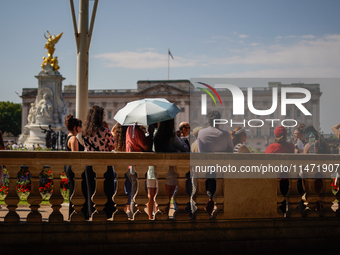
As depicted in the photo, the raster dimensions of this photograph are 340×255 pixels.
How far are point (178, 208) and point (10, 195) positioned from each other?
186cm

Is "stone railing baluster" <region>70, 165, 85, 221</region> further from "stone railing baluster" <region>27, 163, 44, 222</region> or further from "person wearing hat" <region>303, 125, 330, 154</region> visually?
"person wearing hat" <region>303, 125, 330, 154</region>

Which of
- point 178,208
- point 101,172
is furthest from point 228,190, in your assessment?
point 101,172

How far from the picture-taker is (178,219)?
4.42 metres

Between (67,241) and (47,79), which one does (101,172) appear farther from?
(47,79)

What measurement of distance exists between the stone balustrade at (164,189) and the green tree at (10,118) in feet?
330

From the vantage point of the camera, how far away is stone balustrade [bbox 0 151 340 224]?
4320mm

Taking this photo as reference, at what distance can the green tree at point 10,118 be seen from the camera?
97.5 metres

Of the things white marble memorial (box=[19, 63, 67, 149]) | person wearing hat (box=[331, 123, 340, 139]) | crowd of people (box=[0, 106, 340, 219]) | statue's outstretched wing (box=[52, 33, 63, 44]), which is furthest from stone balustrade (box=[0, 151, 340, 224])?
statue's outstretched wing (box=[52, 33, 63, 44])

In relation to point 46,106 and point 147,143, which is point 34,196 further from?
point 46,106

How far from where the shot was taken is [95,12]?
23.6 ft

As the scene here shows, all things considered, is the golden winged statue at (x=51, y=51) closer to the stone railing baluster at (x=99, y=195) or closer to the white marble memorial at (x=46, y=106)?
the white marble memorial at (x=46, y=106)

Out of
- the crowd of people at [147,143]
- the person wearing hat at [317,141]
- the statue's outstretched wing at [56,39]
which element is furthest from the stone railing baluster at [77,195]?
the statue's outstretched wing at [56,39]

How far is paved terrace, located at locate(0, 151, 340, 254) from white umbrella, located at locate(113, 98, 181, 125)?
101cm

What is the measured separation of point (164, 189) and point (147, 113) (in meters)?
1.36
